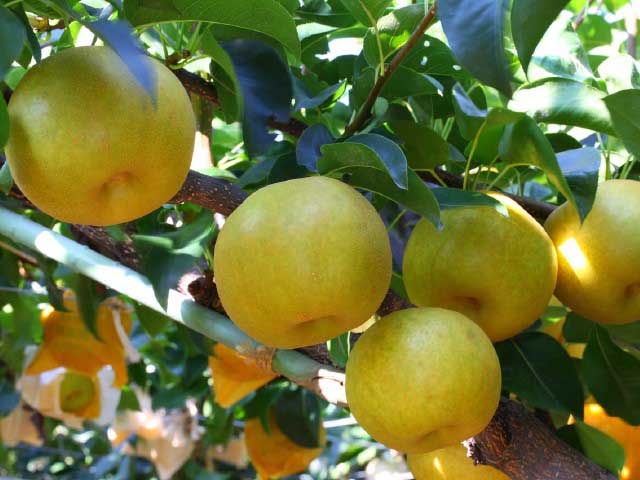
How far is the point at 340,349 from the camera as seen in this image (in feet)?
3.23

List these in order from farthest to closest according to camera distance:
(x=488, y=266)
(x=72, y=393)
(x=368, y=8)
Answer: (x=72, y=393) < (x=368, y=8) < (x=488, y=266)

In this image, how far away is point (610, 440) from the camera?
959 millimetres

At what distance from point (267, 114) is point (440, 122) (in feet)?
1.18

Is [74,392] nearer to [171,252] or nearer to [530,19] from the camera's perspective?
[171,252]

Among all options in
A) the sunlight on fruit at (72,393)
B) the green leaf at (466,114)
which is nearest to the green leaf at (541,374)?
the green leaf at (466,114)

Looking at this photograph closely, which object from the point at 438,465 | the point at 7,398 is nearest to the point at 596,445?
the point at 438,465

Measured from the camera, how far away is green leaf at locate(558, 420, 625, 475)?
954 mm

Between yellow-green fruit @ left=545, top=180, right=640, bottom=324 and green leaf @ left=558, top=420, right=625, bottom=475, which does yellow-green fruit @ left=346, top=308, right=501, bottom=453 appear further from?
green leaf @ left=558, top=420, right=625, bottom=475

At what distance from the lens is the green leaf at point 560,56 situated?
104 cm

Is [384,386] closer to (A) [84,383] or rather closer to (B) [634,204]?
(B) [634,204]

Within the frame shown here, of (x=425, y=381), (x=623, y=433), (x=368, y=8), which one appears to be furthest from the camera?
(x=623, y=433)

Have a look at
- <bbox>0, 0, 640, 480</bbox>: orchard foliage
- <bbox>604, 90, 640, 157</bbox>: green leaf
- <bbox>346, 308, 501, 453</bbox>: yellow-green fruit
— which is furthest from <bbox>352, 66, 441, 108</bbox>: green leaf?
<bbox>346, 308, 501, 453</bbox>: yellow-green fruit

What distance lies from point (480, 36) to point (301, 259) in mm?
268

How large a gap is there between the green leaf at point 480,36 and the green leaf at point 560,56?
0.43 m
